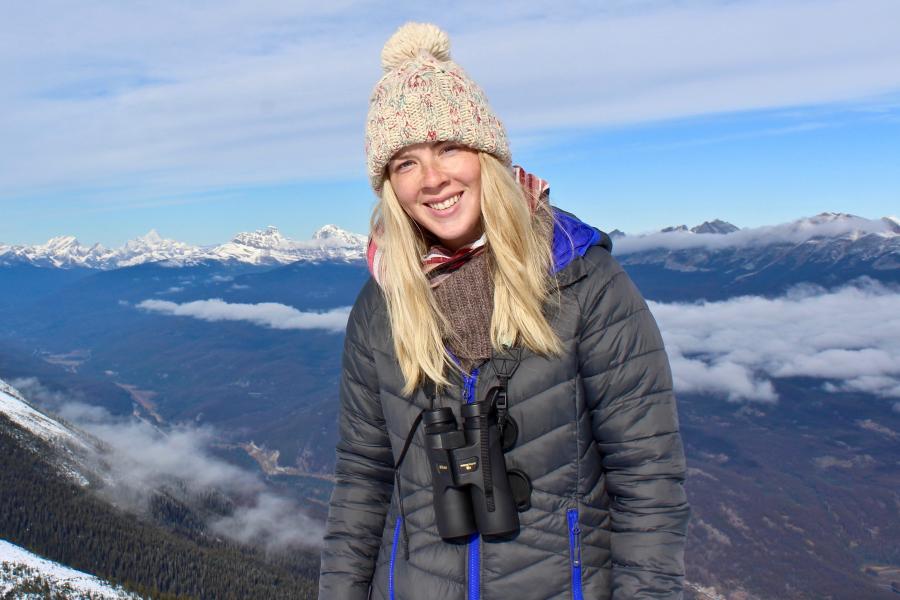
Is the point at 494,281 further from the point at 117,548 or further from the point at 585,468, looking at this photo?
the point at 117,548

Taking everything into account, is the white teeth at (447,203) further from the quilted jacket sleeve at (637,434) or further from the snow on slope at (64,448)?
the snow on slope at (64,448)

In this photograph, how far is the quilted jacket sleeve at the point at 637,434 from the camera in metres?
3.78

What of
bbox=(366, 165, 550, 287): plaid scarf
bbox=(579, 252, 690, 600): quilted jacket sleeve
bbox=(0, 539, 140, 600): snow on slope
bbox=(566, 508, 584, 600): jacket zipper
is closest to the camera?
bbox=(579, 252, 690, 600): quilted jacket sleeve

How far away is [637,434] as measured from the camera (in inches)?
149

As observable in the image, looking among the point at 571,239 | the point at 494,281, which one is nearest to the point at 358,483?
the point at 494,281

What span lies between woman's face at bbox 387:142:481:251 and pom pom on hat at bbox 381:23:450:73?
0.67 m

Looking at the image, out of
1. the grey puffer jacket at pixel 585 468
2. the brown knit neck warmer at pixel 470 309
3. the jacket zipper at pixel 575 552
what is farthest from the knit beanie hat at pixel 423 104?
the jacket zipper at pixel 575 552

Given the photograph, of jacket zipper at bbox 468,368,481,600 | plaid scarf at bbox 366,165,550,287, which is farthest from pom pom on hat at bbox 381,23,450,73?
jacket zipper at bbox 468,368,481,600

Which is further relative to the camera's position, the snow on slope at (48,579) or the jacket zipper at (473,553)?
the snow on slope at (48,579)

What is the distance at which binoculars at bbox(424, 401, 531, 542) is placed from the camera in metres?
3.91

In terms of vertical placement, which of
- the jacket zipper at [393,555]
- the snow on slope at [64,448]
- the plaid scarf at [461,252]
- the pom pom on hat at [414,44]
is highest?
the pom pom on hat at [414,44]

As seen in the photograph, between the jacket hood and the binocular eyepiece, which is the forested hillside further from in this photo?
the jacket hood

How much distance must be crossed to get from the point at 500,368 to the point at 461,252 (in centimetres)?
83

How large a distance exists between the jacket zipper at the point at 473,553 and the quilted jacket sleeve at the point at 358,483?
2.73 ft
